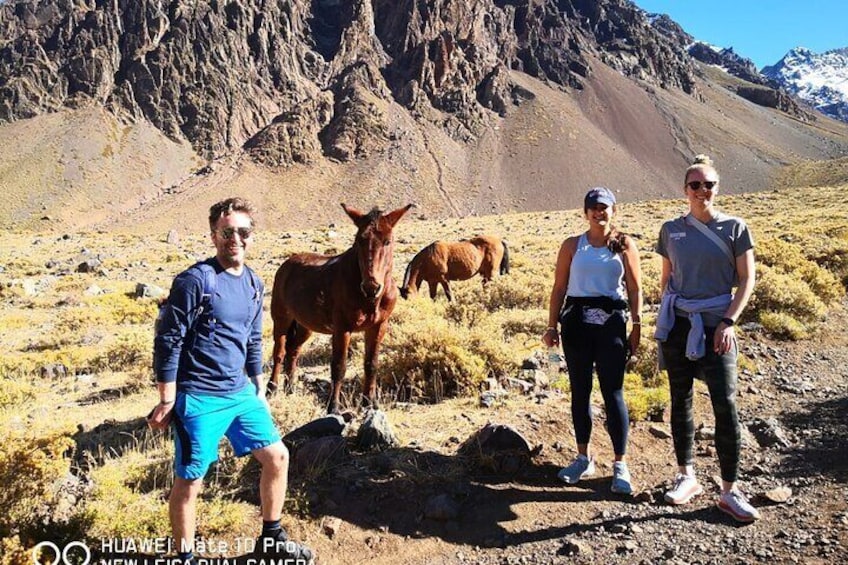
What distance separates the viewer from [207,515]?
386cm

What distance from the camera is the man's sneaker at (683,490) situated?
422 centimetres

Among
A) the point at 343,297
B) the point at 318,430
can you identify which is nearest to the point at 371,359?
the point at 343,297

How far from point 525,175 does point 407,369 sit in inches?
3834

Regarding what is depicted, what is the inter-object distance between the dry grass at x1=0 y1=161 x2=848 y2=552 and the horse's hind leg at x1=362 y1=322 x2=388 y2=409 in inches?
12.7

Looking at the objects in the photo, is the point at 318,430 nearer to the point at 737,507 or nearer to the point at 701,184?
the point at 737,507

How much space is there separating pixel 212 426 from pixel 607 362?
2.88 m

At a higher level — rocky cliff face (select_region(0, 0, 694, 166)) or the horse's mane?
rocky cliff face (select_region(0, 0, 694, 166))

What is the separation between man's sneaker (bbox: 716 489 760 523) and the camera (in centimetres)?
393

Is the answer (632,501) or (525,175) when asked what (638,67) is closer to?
(525,175)

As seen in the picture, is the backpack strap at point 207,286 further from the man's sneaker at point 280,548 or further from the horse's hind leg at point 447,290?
the horse's hind leg at point 447,290

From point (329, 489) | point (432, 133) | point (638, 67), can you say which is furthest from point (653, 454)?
point (638, 67)

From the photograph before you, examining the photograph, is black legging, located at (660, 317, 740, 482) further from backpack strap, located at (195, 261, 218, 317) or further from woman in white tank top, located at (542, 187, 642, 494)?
backpack strap, located at (195, 261, 218, 317)

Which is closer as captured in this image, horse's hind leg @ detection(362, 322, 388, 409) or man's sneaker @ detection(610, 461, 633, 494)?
man's sneaker @ detection(610, 461, 633, 494)

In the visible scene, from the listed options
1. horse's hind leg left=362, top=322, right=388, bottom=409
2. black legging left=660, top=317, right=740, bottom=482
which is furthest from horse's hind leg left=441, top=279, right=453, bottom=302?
black legging left=660, top=317, right=740, bottom=482
